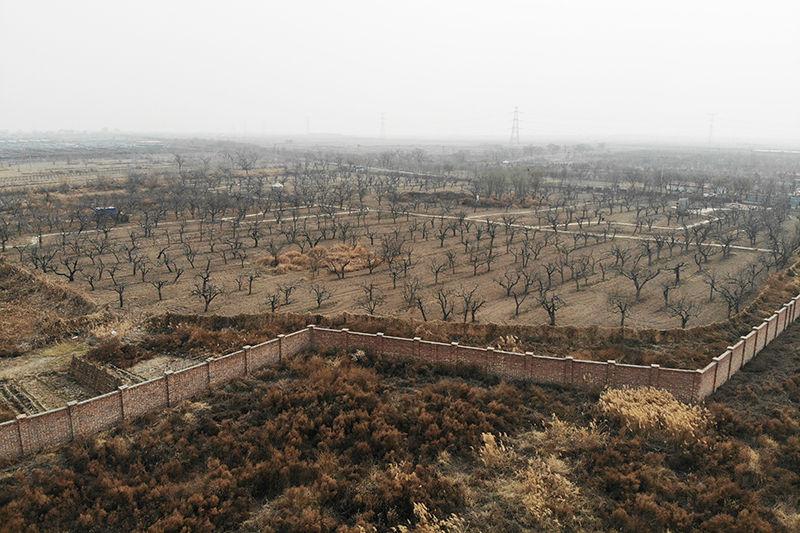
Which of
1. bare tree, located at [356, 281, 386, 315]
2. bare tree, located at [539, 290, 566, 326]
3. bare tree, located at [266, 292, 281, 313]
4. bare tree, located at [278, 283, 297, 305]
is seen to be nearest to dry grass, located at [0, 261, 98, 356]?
bare tree, located at [266, 292, 281, 313]

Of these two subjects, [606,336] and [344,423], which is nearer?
[344,423]

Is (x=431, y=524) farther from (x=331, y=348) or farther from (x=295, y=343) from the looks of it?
(x=295, y=343)

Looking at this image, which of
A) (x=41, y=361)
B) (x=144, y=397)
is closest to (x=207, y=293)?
(x=41, y=361)

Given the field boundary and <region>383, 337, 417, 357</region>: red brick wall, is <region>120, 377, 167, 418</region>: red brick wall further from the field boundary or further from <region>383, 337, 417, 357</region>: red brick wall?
<region>383, 337, 417, 357</region>: red brick wall

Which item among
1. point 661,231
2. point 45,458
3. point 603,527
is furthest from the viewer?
point 661,231

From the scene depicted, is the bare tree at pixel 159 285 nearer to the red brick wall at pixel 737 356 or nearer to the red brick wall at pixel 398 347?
the red brick wall at pixel 398 347

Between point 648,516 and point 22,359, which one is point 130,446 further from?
point 648,516

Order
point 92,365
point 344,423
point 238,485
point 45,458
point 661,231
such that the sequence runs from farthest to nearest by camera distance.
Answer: point 661,231
point 92,365
point 344,423
point 45,458
point 238,485

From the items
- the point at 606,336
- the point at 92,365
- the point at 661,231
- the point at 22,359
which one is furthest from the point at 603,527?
the point at 661,231

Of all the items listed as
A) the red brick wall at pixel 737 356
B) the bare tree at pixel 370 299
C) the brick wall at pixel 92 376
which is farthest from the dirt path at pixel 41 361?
the red brick wall at pixel 737 356
